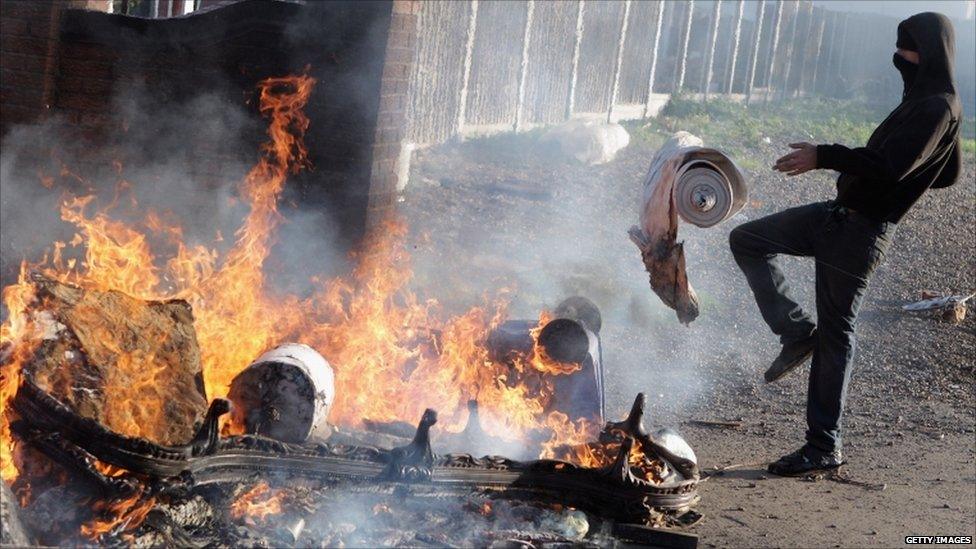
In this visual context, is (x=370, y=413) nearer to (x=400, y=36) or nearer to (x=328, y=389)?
(x=328, y=389)

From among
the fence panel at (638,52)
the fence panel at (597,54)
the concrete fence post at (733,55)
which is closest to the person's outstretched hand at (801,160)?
the fence panel at (597,54)

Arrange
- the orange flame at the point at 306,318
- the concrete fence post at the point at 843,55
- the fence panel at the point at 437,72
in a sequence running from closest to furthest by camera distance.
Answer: the orange flame at the point at 306,318, the fence panel at the point at 437,72, the concrete fence post at the point at 843,55

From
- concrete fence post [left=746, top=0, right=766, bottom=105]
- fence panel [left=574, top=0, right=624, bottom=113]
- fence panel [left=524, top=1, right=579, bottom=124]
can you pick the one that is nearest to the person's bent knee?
fence panel [left=524, top=1, right=579, bottom=124]

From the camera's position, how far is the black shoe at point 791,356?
6.04m

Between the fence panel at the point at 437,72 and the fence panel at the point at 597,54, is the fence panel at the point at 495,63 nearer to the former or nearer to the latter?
the fence panel at the point at 437,72

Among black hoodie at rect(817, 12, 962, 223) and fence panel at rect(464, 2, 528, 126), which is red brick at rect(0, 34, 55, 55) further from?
fence panel at rect(464, 2, 528, 126)

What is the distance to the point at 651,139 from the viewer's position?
1691cm

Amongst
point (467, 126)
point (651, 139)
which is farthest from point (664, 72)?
point (467, 126)

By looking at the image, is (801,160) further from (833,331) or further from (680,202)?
(833,331)

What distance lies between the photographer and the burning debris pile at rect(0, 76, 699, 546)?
4004mm

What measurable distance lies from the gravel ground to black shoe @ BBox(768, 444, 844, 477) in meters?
0.09

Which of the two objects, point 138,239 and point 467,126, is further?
point 467,126

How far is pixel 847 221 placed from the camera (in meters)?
5.74

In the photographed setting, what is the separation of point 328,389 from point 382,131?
197cm
